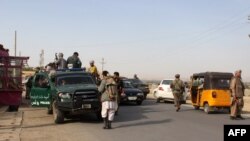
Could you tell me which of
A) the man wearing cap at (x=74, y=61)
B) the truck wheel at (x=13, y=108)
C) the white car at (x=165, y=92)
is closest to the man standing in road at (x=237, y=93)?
the man wearing cap at (x=74, y=61)

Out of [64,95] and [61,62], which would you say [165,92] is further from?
[64,95]

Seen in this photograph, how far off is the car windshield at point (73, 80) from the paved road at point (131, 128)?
1461 mm

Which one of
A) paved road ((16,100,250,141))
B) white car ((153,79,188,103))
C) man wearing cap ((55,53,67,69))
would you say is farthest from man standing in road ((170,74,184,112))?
white car ((153,79,188,103))

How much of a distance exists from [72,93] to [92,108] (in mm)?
898

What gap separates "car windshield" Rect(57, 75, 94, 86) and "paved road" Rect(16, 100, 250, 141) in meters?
1.46

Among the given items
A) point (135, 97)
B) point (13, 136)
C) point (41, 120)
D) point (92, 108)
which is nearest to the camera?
point (13, 136)

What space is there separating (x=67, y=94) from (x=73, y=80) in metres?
1.62

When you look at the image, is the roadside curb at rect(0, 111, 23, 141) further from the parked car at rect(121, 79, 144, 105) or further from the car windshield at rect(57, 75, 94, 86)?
the parked car at rect(121, 79, 144, 105)

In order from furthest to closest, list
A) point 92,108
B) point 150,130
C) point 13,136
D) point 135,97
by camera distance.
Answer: point 135,97, point 92,108, point 150,130, point 13,136

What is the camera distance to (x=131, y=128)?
1559 centimetres

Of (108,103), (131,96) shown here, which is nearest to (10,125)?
(108,103)

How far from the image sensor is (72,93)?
1695cm

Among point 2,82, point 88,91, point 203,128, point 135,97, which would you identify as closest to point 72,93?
point 88,91

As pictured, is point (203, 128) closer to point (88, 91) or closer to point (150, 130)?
Answer: point (150, 130)
